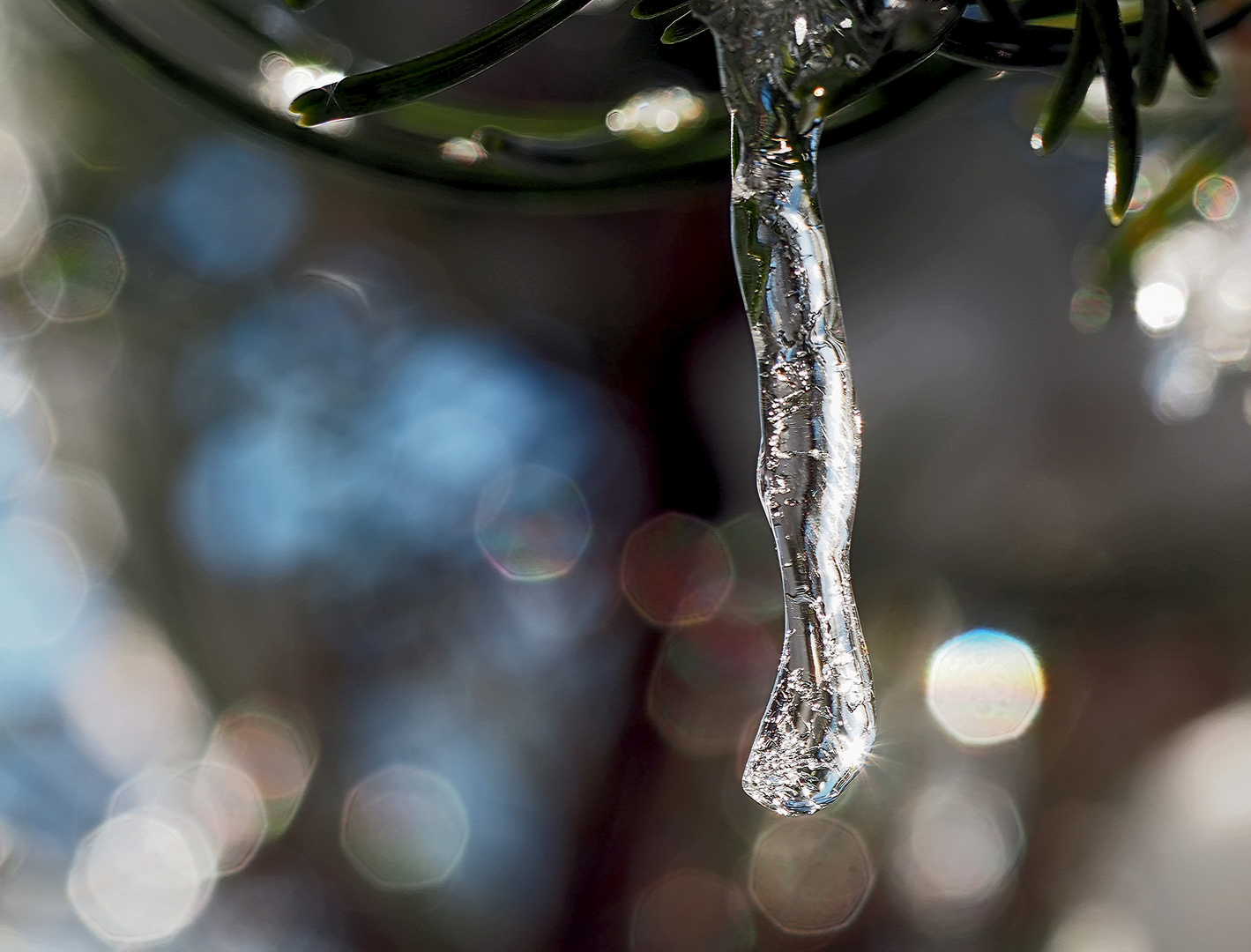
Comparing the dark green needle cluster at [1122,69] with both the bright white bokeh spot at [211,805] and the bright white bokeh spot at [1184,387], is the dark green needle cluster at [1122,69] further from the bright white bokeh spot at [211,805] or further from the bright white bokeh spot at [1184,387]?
the bright white bokeh spot at [211,805]

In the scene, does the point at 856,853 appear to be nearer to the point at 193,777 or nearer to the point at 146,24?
the point at 193,777

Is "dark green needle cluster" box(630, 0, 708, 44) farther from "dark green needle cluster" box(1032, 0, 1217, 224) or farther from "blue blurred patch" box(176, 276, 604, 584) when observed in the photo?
"blue blurred patch" box(176, 276, 604, 584)

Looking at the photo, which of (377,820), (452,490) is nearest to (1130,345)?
(452,490)

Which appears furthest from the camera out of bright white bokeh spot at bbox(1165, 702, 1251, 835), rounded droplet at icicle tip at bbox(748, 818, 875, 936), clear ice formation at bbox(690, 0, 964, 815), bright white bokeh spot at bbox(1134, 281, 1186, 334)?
rounded droplet at icicle tip at bbox(748, 818, 875, 936)

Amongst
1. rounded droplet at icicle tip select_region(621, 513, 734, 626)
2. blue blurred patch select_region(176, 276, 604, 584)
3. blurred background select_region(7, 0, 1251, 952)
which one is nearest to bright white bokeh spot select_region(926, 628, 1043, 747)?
blurred background select_region(7, 0, 1251, 952)

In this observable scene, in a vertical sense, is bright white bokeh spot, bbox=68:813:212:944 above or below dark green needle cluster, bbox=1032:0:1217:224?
below

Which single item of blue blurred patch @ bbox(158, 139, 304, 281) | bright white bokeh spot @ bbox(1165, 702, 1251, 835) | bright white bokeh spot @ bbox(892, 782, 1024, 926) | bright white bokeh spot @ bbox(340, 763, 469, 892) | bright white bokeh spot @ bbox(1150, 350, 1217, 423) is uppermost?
blue blurred patch @ bbox(158, 139, 304, 281)

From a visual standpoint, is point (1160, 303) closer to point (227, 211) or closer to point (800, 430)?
point (800, 430)
